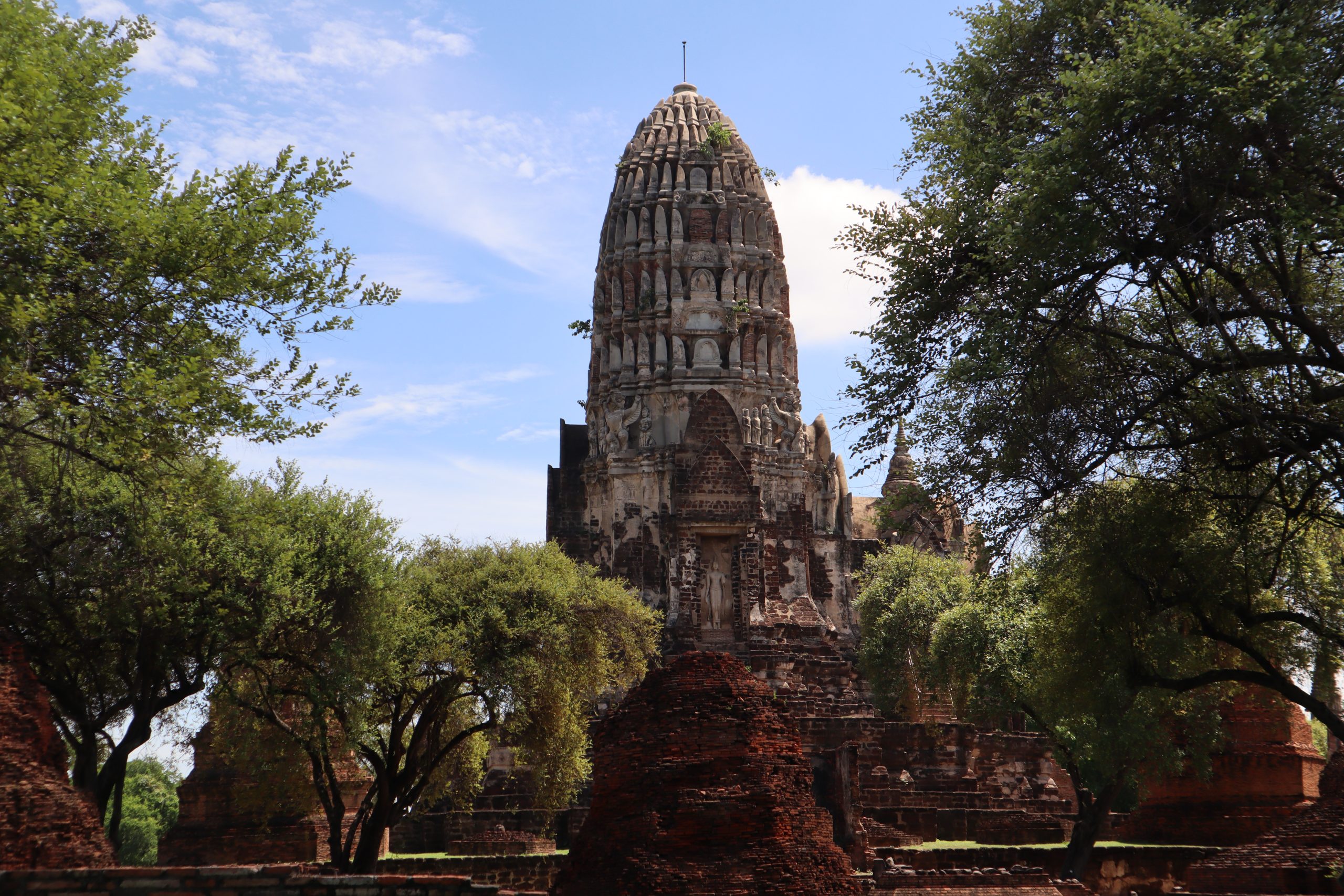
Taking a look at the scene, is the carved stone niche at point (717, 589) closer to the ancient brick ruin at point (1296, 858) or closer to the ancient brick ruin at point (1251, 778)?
the ancient brick ruin at point (1251, 778)

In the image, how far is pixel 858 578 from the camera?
160 feet

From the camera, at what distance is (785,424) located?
4834 cm

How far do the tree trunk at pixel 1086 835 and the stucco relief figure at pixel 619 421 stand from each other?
70.7 ft

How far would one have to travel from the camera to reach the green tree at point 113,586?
20891 millimetres

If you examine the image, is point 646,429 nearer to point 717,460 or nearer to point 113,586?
point 717,460

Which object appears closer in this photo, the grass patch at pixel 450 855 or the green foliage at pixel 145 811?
the grass patch at pixel 450 855

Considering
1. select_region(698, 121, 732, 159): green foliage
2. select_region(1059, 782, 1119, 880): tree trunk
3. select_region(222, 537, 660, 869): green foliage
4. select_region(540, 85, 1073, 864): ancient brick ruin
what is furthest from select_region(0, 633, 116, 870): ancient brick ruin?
select_region(698, 121, 732, 159): green foliage

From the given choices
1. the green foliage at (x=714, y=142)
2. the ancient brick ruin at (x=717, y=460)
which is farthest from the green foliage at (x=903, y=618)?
the green foliage at (x=714, y=142)

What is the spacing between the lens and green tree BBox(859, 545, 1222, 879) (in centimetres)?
2177

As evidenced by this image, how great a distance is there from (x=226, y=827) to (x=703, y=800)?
18.1 metres

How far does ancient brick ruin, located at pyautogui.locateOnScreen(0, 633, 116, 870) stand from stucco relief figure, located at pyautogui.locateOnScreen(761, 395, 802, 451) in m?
32.1

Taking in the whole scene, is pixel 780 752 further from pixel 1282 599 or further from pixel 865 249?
pixel 1282 599

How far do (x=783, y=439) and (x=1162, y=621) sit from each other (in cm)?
2751

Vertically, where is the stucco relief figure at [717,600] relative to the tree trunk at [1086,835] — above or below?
above
